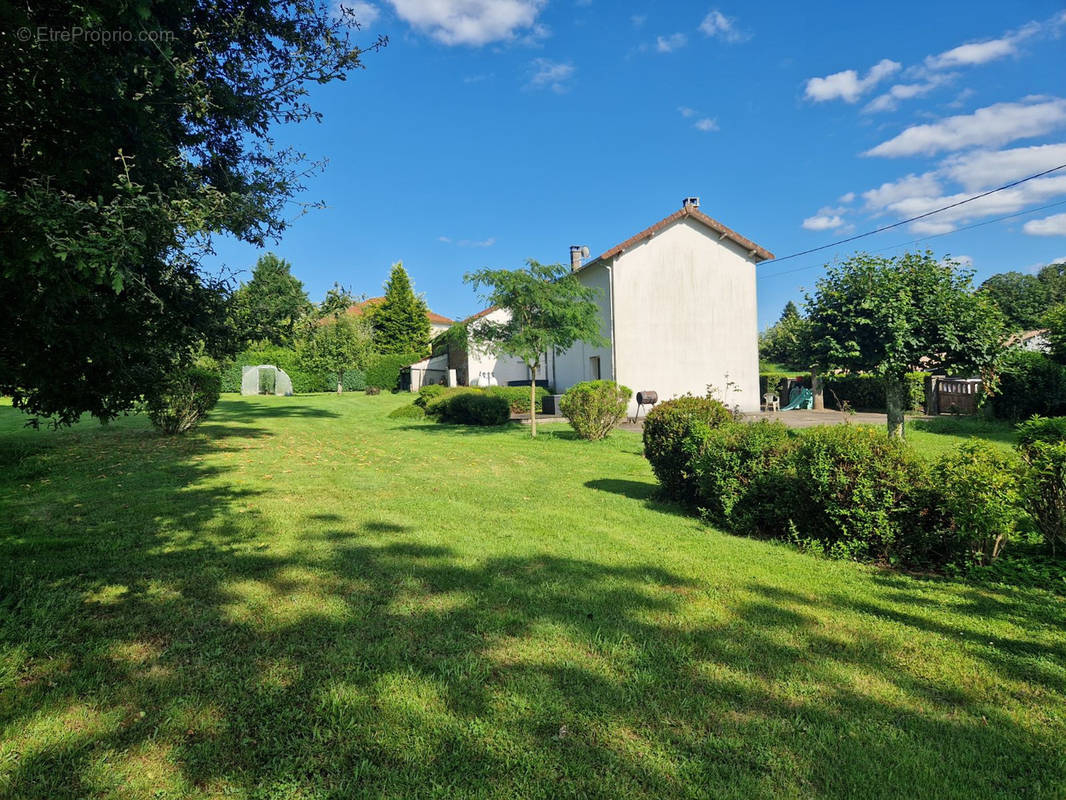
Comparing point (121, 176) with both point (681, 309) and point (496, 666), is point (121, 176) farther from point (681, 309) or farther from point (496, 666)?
point (681, 309)

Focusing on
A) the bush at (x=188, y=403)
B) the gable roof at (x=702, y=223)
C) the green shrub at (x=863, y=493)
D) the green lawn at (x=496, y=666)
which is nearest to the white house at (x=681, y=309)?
the gable roof at (x=702, y=223)

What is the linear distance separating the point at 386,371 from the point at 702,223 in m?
28.7

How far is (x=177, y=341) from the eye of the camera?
441 centimetres

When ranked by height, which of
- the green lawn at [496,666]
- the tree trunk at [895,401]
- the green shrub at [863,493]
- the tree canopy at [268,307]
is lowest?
the green lawn at [496,666]

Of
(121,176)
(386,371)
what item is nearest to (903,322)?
(121,176)

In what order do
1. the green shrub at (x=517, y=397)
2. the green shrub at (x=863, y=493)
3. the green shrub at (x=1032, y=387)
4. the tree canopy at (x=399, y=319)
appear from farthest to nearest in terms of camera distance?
the tree canopy at (x=399, y=319) → the green shrub at (x=517, y=397) → the green shrub at (x=1032, y=387) → the green shrub at (x=863, y=493)

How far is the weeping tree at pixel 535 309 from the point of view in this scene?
49.9 ft

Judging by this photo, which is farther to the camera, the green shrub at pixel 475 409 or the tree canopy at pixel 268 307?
the green shrub at pixel 475 409

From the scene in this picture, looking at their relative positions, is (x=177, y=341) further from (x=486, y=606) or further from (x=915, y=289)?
(x=915, y=289)

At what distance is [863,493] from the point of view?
16.2 ft

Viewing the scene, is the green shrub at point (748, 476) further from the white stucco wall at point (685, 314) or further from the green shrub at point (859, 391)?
the green shrub at point (859, 391)

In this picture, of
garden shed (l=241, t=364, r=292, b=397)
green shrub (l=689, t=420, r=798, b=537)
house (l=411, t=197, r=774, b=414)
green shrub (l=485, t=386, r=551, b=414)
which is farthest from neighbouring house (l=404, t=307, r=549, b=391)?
green shrub (l=689, t=420, r=798, b=537)

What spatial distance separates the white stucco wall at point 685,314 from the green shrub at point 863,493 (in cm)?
1603

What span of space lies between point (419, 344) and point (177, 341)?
1906 inches
